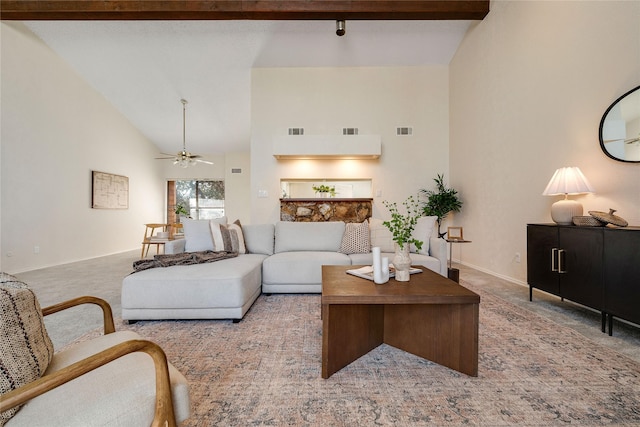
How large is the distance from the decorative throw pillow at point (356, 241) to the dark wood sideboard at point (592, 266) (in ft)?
5.58

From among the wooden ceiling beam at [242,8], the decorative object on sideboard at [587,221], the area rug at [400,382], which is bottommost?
the area rug at [400,382]

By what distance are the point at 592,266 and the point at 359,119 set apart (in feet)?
13.5

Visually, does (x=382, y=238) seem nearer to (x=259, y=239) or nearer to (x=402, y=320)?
(x=259, y=239)

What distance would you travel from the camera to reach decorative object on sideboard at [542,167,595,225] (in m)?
2.48

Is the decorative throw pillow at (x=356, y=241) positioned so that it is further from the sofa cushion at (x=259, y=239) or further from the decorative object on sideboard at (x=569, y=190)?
the decorative object on sideboard at (x=569, y=190)

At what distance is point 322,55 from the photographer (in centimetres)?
504

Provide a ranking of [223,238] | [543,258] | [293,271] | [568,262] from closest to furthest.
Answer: [568,262] < [543,258] < [293,271] < [223,238]

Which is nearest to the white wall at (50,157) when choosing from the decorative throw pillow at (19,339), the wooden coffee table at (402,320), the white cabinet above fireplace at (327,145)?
the white cabinet above fireplace at (327,145)

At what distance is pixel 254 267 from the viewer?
275 cm

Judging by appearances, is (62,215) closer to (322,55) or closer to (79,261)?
(79,261)

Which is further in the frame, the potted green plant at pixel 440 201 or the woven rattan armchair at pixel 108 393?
the potted green plant at pixel 440 201

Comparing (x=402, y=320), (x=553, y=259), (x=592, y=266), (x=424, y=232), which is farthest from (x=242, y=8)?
(x=592, y=266)

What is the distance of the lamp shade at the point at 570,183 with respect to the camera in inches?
97.7

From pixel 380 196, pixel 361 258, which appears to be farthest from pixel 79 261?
pixel 380 196
